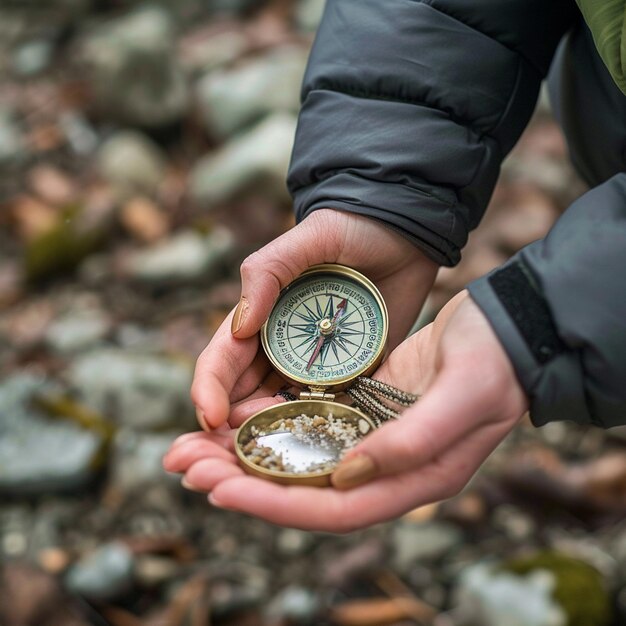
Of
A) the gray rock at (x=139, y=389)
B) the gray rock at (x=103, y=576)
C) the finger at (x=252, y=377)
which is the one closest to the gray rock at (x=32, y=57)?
the gray rock at (x=139, y=389)

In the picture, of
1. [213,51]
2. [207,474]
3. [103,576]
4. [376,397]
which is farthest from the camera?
[213,51]

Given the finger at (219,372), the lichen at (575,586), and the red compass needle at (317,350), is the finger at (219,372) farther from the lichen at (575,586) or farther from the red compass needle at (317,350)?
the lichen at (575,586)

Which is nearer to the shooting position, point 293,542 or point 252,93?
point 293,542

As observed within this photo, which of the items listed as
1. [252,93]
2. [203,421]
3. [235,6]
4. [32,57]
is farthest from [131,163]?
[203,421]

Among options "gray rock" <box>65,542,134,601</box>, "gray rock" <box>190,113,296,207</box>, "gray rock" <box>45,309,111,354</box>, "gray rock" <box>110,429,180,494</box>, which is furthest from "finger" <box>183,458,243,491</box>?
"gray rock" <box>190,113,296,207</box>

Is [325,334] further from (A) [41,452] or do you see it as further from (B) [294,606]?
(A) [41,452]
